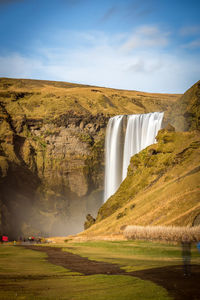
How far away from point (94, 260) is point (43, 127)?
72343mm

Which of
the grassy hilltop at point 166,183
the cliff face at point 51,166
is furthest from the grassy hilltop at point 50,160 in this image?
the grassy hilltop at point 166,183

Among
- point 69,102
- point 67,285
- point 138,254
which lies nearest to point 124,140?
point 69,102

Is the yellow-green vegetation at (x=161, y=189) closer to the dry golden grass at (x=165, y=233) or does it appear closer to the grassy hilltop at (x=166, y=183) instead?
the grassy hilltop at (x=166, y=183)

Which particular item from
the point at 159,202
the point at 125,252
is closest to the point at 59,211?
the point at 159,202

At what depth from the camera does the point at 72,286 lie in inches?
505

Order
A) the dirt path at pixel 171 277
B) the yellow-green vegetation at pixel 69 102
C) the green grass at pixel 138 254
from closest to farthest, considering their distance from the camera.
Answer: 1. the dirt path at pixel 171 277
2. the green grass at pixel 138 254
3. the yellow-green vegetation at pixel 69 102

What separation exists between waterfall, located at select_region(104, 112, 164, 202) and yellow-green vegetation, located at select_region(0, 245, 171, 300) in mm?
51625

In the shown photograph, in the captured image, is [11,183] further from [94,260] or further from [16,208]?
[94,260]

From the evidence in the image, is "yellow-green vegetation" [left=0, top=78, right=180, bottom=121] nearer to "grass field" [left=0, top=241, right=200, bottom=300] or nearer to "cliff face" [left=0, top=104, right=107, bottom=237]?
"cliff face" [left=0, top=104, right=107, bottom=237]

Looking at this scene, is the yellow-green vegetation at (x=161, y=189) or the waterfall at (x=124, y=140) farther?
the waterfall at (x=124, y=140)

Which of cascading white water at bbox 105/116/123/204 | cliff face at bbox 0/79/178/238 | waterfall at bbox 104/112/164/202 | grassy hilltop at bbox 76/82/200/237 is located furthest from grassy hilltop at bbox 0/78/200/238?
grassy hilltop at bbox 76/82/200/237

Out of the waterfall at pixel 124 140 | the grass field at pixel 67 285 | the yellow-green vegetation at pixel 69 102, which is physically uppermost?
the yellow-green vegetation at pixel 69 102

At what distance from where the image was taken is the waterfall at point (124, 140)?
67.5 meters

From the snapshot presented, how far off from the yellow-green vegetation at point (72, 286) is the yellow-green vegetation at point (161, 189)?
20086mm
